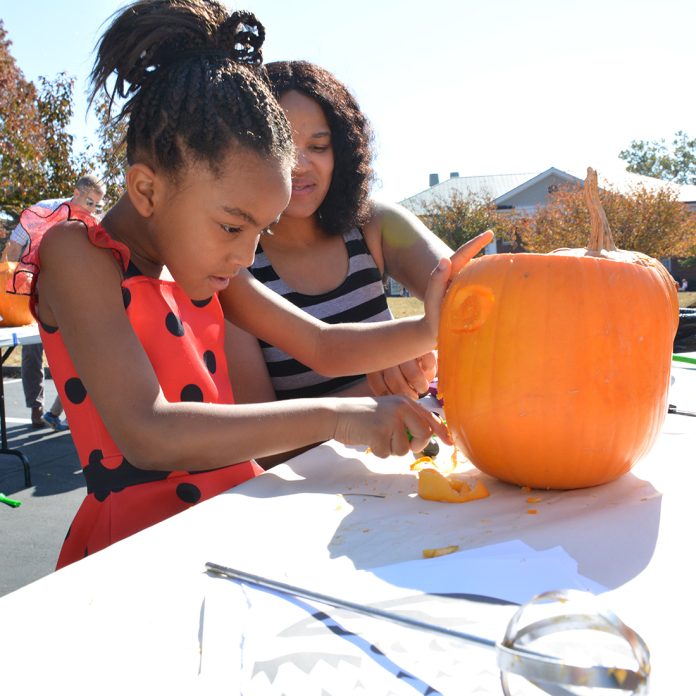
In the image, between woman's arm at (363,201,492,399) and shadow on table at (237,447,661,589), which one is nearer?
shadow on table at (237,447,661,589)

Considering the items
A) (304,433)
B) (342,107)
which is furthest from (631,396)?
(342,107)

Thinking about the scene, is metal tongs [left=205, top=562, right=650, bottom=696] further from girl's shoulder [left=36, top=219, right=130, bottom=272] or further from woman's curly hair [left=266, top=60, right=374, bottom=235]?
woman's curly hair [left=266, top=60, right=374, bottom=235]

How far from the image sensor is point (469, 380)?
1.13 m

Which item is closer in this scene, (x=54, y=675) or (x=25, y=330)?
(x=54, y=675)

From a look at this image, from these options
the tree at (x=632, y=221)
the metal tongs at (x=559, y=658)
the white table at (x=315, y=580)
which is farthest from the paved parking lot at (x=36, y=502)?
the tree at (x=632, y=221)

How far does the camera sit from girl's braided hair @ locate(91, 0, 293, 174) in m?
1.22

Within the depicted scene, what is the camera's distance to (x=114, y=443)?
4.12 ft

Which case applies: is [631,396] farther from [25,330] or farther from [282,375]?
[25,330]

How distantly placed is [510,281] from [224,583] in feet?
2.14

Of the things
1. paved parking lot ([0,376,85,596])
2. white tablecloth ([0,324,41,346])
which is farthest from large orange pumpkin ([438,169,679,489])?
white tablecloth ([0,324,41,346])

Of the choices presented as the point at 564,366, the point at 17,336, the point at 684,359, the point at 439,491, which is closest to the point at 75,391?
the point at 439,491

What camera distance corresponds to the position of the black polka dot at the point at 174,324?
4.43 feet

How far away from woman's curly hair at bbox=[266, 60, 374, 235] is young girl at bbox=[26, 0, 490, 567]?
1.89 ft

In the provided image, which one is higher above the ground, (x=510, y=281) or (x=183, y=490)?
(x=510, y=281)
